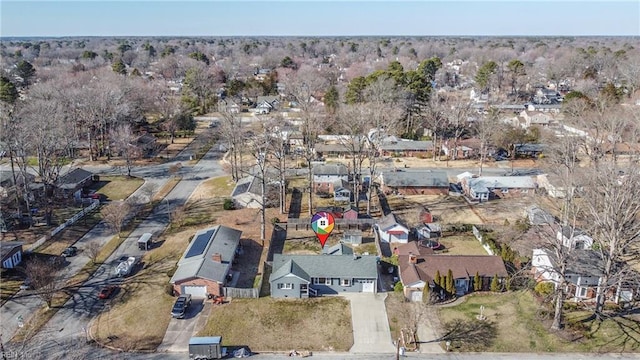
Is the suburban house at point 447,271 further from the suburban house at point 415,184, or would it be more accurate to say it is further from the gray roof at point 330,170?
the gray roof at point 330,170

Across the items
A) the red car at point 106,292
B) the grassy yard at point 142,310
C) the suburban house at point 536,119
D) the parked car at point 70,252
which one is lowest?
the grassy yard at point 142,310

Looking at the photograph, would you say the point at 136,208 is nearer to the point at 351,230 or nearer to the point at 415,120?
the point at 351,230

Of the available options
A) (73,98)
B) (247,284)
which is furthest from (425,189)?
(73,98)

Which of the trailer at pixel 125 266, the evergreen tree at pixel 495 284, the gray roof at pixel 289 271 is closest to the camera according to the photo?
the gray roof at pixel 289 271

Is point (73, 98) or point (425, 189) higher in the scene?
point (73, 98)

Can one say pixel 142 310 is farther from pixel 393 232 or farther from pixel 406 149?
pixel 406 149

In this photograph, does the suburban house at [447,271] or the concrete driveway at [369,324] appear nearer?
the concrete driveway at [369,324]

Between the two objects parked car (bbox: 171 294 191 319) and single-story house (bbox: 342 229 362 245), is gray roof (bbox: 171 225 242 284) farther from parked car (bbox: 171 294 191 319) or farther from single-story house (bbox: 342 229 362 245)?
single-story house (bbox: 342 229 362 245)

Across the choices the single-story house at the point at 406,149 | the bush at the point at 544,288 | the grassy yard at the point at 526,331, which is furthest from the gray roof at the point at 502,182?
the grassy yard at the point at 526,331
